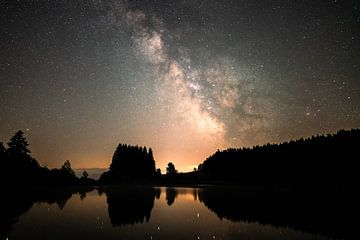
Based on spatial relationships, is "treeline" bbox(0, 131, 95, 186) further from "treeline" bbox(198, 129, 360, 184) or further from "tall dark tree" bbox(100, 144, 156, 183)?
"treeline" bbox(198, 129, 360, 184)

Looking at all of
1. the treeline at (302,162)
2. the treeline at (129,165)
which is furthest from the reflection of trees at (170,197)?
the treeline at (129,165)

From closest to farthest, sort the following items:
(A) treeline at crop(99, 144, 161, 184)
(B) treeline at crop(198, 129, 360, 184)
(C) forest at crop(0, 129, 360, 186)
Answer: (C) forest at crop(0, 129, 360, 186) < (B) treeline at crop(198, 129, 360, 184) < (A) treeline at crop(99, 144, 161, 184)

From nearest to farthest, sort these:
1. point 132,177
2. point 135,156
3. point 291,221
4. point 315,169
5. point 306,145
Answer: point 291,221 → point 315,169 → point 306,145 → point 132,177 → point 135,156

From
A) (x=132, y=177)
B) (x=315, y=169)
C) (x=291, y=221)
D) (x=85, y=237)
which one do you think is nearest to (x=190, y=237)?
(x=85, y=237)

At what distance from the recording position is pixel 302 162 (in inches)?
3642

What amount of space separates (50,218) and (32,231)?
581cm

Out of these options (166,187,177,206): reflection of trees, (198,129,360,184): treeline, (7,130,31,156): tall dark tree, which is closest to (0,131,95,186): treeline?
(7,130,31,156): tall dark tree

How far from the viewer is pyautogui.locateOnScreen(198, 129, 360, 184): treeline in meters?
80.6

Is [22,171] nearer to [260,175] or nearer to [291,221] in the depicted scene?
[291,221]

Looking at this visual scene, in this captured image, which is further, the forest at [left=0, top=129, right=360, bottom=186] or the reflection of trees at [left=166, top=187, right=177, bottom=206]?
the forest at [left=0, top=129, right=360, bottom=186]

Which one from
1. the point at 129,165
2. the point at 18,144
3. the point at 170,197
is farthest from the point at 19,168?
the point at 129,165

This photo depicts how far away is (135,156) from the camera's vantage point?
140m

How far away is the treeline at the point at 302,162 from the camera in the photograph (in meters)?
80.6

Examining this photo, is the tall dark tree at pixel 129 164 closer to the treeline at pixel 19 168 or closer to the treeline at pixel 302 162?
the treeline at pixel 302 162
